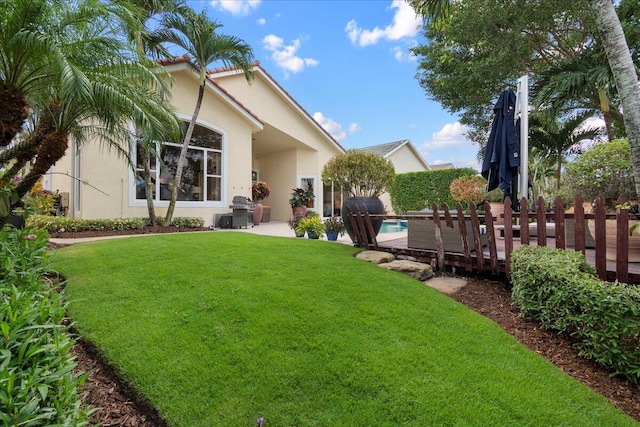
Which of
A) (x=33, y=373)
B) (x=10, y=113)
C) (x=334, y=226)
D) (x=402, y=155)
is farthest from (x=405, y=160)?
(x=33, y=373)

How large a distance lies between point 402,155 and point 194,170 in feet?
52.8

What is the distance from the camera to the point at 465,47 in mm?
11305

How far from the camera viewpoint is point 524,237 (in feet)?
13.2

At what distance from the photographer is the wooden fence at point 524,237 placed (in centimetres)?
326

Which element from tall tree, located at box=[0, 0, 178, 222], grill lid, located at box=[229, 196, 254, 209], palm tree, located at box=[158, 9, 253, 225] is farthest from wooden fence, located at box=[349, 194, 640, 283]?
palm tree, located at box=[158, 9, 253, 225]

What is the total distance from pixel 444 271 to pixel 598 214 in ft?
6.95

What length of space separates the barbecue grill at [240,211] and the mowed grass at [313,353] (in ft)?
24.6

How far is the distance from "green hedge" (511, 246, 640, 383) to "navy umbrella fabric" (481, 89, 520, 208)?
1.79m

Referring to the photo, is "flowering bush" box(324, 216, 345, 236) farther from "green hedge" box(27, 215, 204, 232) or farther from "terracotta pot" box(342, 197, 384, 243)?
"green hedge" box(27, 215, 204, 232)

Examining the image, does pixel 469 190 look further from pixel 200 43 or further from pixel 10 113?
pixel 10 113

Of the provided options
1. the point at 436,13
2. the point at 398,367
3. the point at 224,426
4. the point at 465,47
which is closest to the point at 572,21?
the point at 465,47

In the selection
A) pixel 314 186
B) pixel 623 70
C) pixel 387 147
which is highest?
pixel 387 147

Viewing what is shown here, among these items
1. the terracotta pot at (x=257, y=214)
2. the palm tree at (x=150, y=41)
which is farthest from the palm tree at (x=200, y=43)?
the terracotta pot at (x=257, y=214)

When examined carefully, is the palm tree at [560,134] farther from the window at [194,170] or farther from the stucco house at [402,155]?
the window at [194,170]
